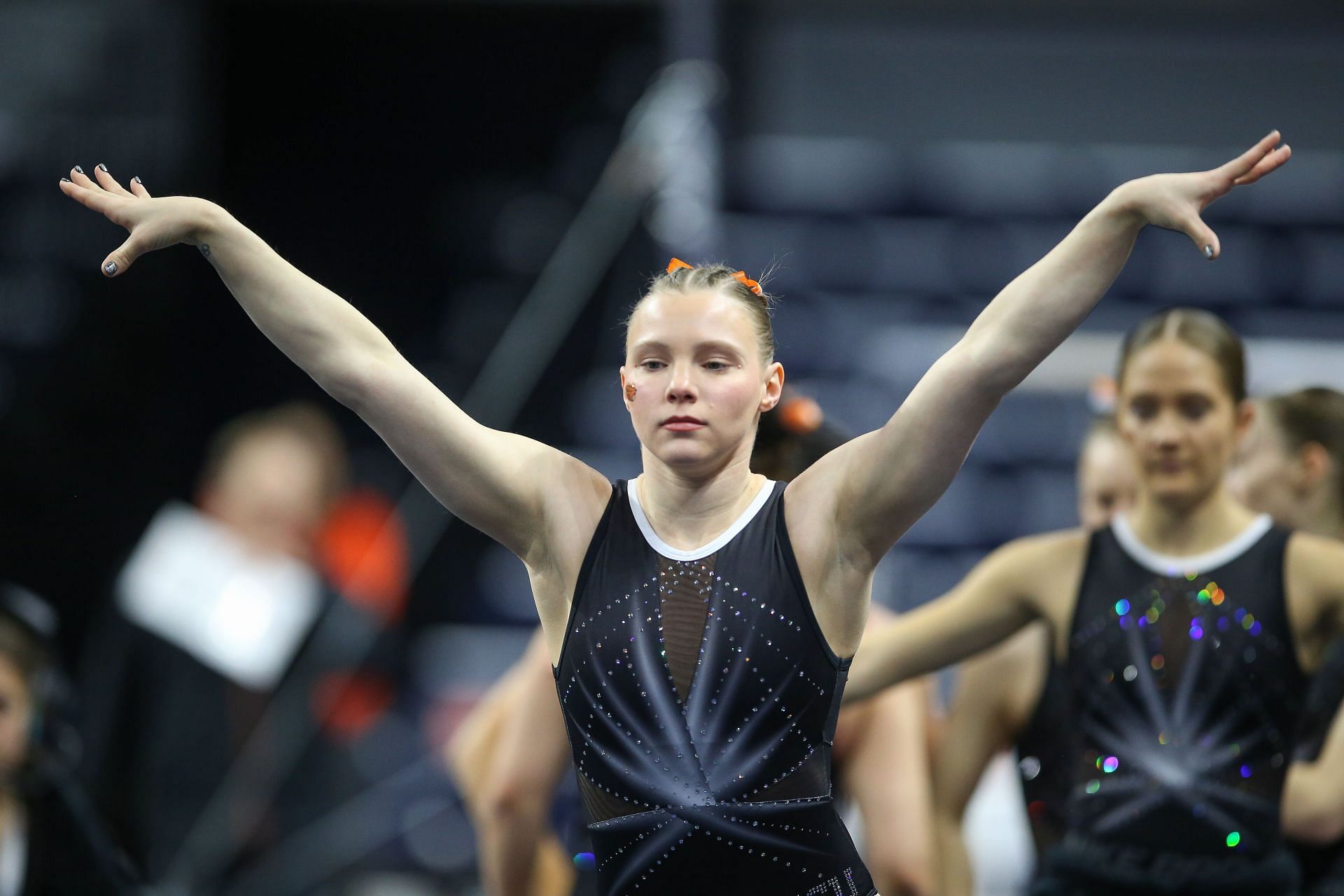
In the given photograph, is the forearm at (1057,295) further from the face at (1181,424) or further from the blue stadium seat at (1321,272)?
the blue stadium seat at (1321,272)

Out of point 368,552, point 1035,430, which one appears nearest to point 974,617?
point 368,552

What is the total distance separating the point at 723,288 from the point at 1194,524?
1551 mm

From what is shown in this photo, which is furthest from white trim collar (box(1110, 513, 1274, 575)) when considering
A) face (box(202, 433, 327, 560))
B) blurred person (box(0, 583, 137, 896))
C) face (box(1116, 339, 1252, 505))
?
face (box(202, 433, 327, 560))

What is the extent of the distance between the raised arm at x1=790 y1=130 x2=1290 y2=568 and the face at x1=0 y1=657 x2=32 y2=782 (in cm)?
294

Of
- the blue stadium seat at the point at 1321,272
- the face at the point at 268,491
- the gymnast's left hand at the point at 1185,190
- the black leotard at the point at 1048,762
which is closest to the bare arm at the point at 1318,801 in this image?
the black leotard at the point at 1048,762

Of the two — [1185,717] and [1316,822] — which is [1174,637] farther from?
[1316,822]

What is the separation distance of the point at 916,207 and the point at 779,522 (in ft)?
20.3

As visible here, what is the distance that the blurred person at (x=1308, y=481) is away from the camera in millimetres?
4340

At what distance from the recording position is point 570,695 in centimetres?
304

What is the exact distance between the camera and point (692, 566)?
3.01 meters

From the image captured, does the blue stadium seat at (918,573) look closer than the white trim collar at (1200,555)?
No

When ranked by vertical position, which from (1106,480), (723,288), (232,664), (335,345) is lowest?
(232,664)

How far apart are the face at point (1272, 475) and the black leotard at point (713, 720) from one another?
235cm

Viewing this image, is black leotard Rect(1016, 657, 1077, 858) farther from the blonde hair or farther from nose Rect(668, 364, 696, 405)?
nose Rect(668, 364, 696, 405)
